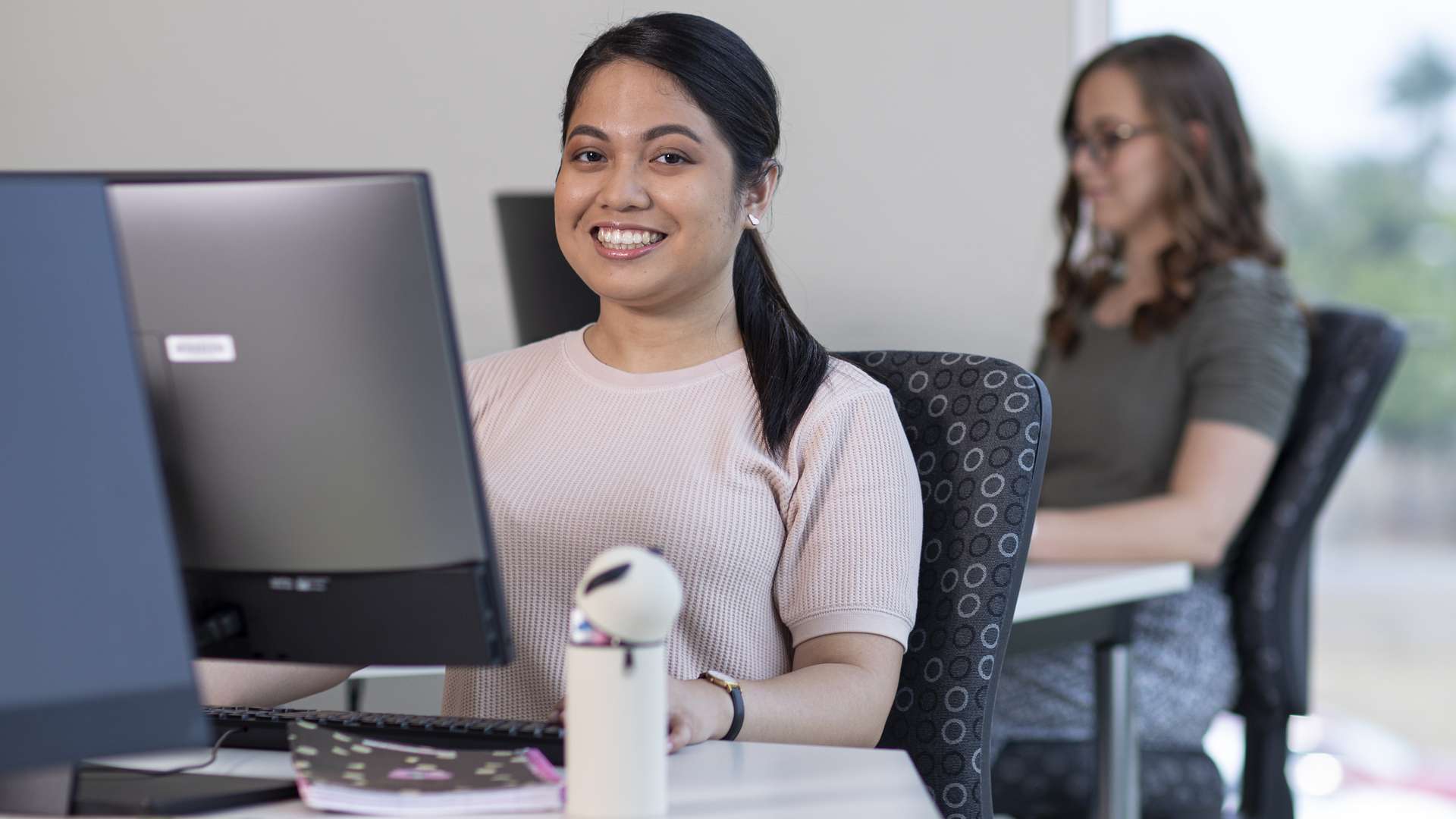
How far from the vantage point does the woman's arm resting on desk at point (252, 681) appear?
3.82ft

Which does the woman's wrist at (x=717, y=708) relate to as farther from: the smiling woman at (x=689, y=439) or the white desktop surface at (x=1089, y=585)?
the white desktop surface at (x=1089, y=585)

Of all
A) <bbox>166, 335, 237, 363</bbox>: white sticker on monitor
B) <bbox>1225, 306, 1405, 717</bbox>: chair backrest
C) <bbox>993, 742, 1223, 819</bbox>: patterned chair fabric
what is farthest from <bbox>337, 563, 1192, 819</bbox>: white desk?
<bbox>166, 335, 237, 363</bbox>: white sticker on monitor

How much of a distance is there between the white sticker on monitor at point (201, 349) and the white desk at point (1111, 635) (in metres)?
1.16

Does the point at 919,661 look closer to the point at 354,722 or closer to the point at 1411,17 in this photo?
the point at 354,722

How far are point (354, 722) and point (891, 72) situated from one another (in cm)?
182

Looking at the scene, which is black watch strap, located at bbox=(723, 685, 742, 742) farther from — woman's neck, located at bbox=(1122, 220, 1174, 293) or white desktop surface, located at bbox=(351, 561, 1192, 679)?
woman's neck, located at bbox=(1122, 220, 1174, 293)

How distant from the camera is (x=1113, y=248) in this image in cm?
254

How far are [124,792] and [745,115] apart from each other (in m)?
0.79

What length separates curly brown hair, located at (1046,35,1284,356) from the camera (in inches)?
92.0

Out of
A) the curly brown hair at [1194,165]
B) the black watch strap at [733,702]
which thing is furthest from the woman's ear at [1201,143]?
the black watch strap at [733,702]

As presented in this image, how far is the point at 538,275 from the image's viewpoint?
2053mm

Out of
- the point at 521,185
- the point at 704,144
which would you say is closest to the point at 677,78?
the point at 704,144

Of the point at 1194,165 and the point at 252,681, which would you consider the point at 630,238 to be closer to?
the point at 252,681

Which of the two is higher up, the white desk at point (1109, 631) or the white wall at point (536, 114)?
the white wall at point (536, 114)
